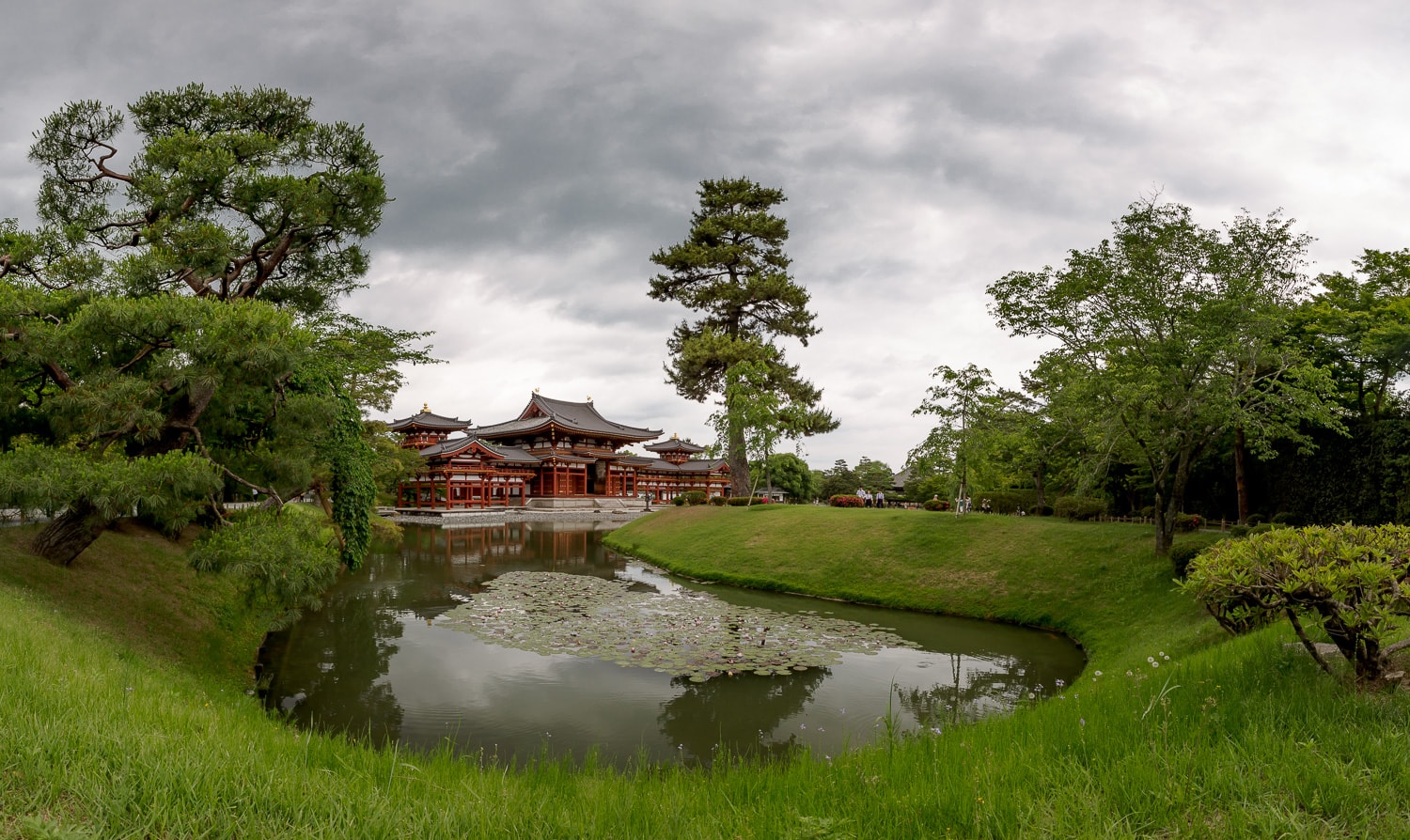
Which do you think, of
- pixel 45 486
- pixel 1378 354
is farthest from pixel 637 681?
pixel 1378 354

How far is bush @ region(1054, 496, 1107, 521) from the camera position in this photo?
65.1 feet

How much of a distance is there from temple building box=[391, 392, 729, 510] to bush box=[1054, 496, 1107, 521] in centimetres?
3065

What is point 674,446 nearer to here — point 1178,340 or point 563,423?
point 563,423

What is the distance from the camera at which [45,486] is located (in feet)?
23.4

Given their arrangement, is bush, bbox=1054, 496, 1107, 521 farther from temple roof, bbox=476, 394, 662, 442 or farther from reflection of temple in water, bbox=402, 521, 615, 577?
temple roof, bbox=476, 394, 662, 442

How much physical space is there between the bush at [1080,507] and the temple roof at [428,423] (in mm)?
40347

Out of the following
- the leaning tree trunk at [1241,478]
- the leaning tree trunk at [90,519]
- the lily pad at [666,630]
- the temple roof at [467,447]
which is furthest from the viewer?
the temple roof at [467,447]

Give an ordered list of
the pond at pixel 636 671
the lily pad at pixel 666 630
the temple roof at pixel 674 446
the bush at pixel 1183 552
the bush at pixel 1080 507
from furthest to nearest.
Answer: the temple roof at pixel 674 446
the bush at pixel 1080 507
the bush at pixel 1183 552
the lily pad at pixel 666 630
the pond at pixel 636 671

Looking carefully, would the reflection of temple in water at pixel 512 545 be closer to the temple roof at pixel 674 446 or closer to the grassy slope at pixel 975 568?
the grassy slope at pixel 975 568

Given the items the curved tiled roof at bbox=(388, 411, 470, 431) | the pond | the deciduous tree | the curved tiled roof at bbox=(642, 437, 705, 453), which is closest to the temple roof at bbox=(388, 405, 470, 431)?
the curved tiled roof at bbox=(388, 411, 470, 431)

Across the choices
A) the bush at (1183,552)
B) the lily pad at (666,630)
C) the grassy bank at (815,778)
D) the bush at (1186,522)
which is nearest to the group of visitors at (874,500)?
the bush at (1186,522)

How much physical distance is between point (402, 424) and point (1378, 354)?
48.3 meters

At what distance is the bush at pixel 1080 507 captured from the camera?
65.1 ft

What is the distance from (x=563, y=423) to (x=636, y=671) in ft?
128
